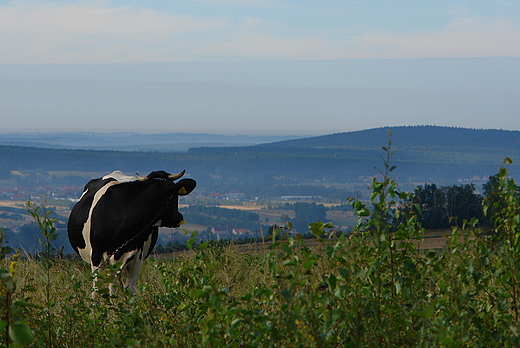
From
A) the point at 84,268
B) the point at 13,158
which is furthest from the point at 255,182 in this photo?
the point at 84,268

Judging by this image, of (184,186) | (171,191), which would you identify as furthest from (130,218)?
(184,186)

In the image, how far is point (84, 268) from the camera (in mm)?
9477

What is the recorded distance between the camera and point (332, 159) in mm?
147750

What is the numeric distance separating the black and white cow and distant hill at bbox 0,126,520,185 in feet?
356

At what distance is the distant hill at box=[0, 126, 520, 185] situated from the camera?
412 feet

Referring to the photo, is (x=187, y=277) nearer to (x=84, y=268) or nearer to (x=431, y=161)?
(x=84, y=268)

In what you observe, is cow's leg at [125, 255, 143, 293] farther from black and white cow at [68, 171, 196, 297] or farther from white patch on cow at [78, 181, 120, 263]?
white patch on cow at [78, 181, 120, 263]

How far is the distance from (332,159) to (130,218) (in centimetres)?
14188

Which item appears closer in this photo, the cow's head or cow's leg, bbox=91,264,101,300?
cow's leg, bbox=91,264,101,300

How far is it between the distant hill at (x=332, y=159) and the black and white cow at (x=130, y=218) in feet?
356

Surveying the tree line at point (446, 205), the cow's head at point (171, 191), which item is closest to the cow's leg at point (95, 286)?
the cow's head at point (171, 191)

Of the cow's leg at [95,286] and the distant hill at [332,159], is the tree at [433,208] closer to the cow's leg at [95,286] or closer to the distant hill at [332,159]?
the cow's leg at [95,286]

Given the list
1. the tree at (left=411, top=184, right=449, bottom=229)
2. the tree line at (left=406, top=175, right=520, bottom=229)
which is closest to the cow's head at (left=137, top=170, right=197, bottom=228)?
the tree line at (left=406, top=175, right=520, bottom=229)

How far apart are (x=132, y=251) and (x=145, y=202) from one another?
2.01 feet
